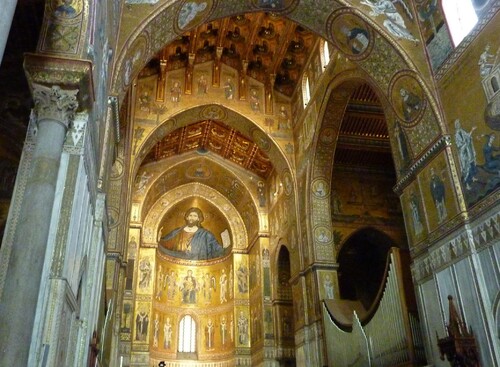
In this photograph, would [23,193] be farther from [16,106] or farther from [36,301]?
[16,106]

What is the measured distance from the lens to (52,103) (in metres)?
6.25

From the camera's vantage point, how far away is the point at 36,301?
5.17 metres

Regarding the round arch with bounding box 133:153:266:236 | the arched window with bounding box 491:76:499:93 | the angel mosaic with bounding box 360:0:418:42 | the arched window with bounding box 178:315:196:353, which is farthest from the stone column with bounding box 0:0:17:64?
the arched window with bounding box 178:315:196:353

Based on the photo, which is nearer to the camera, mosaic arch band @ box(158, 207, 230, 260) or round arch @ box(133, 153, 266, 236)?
round arch @ box(133, 153, 266, 236)

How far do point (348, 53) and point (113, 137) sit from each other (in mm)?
6123

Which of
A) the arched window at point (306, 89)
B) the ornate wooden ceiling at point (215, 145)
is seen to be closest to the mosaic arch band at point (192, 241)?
the ornate wooden ceiling at point (215, 145)

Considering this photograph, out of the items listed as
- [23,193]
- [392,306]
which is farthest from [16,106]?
[392,306]

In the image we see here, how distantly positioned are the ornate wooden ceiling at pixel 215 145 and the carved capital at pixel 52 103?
1314cm

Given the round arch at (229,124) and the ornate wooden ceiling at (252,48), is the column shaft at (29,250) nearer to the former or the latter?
the ornate wooden ceiling at (252,48)

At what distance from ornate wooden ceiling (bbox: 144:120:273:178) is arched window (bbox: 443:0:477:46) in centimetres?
1074

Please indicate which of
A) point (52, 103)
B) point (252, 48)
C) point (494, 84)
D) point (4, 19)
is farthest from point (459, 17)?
point (4, 19)

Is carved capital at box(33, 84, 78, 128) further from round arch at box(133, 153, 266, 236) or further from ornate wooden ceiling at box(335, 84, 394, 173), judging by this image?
round arch at box(133, 153, 266, 236)

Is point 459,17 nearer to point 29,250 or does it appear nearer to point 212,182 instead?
point 29,250

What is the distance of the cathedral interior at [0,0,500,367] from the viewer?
631 cm
